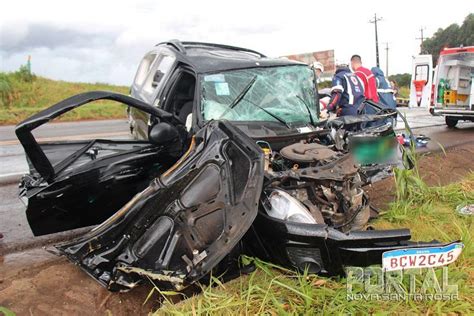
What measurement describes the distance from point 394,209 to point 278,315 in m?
2.15

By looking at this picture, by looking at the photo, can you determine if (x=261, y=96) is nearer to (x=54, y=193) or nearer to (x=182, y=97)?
(x=182, y=97)

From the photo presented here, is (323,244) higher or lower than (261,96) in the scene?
lower

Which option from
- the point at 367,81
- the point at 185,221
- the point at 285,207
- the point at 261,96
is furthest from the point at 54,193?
the point at 367,81

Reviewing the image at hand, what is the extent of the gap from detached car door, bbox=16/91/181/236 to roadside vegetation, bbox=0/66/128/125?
14260mm

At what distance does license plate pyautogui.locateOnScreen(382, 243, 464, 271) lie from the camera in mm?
2307

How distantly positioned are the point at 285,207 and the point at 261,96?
170cm

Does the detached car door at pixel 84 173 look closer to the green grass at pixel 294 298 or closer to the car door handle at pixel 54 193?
the car door handle at pixel 54 193

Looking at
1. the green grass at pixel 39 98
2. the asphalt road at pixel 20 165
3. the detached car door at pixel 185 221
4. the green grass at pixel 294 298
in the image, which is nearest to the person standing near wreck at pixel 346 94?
the asphalt road at pixel 20 165

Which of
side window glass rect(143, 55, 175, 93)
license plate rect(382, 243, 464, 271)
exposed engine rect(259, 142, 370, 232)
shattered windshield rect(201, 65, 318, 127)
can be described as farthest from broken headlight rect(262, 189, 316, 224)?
side window glass rect(143, 55, 175, 93)

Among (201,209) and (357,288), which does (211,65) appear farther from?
(357,288)

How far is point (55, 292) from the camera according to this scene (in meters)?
3.01

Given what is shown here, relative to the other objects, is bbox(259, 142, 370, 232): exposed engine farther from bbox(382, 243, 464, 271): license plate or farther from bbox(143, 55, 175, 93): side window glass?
bbox(143, 55, 175, 93): side window glass

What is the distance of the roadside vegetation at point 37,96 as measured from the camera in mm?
17594

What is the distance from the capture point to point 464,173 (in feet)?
19.5
